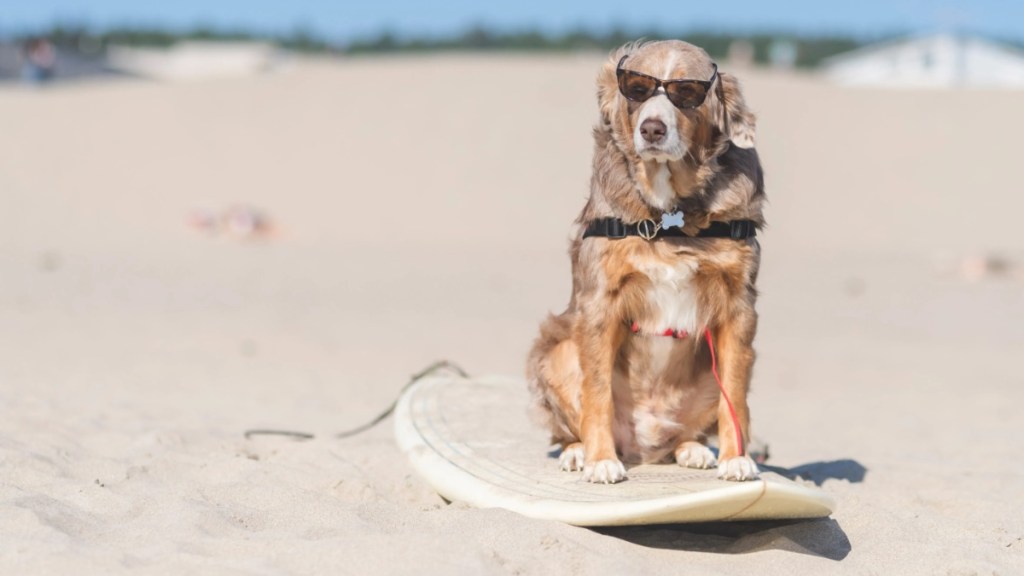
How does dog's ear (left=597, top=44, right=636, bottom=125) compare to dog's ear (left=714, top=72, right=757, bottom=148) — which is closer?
dog's ear (left=714, top=72, right=757, bottom=148)

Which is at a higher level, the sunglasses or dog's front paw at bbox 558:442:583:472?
the sunglasses

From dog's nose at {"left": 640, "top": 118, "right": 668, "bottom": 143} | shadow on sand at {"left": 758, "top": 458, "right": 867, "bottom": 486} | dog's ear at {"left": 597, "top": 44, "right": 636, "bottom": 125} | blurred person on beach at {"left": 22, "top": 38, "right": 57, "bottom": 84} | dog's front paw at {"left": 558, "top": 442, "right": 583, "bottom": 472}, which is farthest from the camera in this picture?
blurred person on beach at {"left": 22, "top": 38, "right": 57, "bottom": 84}

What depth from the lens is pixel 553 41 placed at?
70125mm

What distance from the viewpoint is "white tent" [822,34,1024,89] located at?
53406 millimetres

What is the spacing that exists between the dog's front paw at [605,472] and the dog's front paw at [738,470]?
36cm

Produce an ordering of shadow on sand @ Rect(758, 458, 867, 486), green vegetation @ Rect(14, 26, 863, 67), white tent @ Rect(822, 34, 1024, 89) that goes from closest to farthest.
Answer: shadow on sand @ Rect(758, 458, 867, 486) < white tent @ Rect(822, 34, 1024, 89) < green vegetation @ Rect(14, 26, 863, 67)

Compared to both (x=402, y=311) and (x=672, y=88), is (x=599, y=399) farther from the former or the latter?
(x=402, y=311)

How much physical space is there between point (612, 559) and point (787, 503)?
637mm

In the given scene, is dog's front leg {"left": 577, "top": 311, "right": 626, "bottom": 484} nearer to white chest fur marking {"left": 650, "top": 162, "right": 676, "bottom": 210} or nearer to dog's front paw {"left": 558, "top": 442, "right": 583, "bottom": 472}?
dog's front paw {"left": 558, "top": 442, "right": 583, "bottom": 472}

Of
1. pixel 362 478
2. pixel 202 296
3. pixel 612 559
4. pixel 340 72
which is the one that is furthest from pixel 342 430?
pixel 340 72

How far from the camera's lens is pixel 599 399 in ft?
14.0

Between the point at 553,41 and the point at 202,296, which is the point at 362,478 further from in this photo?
the point at 553,41

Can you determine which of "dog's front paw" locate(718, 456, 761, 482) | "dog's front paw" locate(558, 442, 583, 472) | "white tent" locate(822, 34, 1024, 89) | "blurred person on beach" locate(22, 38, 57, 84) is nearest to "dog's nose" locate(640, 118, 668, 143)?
"dog's front paw" locate(718, 456, 761, 482)

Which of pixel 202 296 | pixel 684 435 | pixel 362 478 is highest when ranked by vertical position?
pixel 684 435
